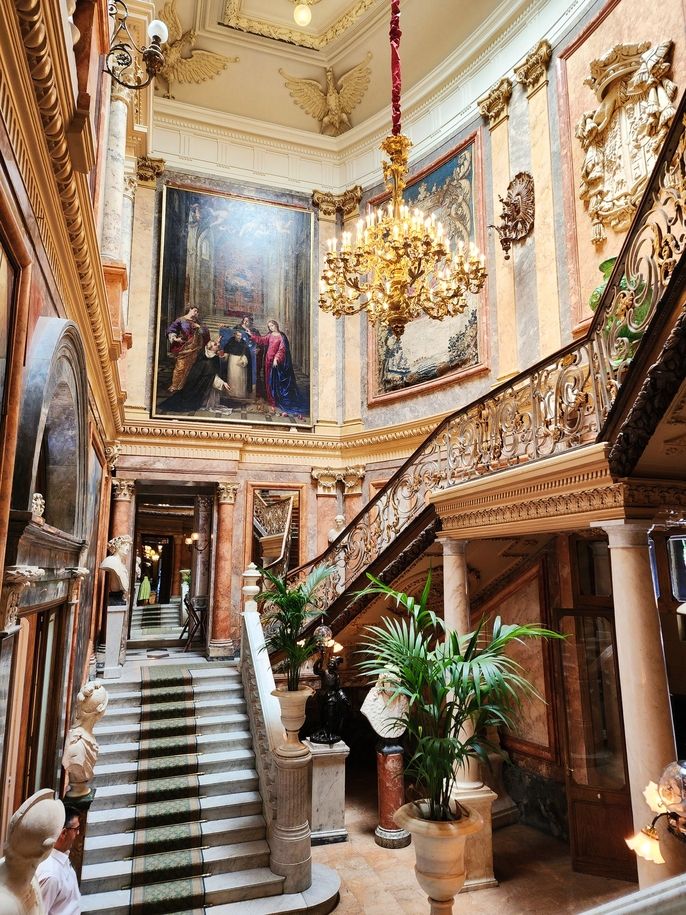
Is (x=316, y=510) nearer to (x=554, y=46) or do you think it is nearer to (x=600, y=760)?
(x=600, y=760)

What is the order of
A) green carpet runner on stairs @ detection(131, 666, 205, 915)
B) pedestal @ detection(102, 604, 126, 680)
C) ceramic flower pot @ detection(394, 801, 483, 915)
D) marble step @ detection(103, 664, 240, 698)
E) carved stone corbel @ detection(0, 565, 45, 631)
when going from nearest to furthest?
carved stone corbel @ detection(0, 565, 45, 631) → ceramic flower pot @ detection(394, 801, 483, 915) → green carpet runner on stairs @ detection(131, 666, 205, 915) → marble step @ detection(103, 664, 240, 698) → pedestal @ detection(102, 604, 126, 680)

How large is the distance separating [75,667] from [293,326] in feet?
27.5

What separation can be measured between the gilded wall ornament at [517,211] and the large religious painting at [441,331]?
2.34 feet

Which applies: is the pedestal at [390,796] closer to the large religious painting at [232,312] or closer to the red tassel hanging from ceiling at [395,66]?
the large religious painting at [232,312]

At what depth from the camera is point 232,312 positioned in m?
12.2

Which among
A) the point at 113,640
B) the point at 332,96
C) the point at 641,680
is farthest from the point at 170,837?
the point at 332,96

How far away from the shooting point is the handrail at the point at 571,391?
3.47 m

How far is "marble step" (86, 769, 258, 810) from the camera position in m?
6.21

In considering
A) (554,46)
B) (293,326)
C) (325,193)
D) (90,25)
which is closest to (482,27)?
(554,46)

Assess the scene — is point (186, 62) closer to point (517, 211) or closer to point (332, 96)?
point (332, 96)

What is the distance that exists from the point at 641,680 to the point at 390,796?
4136mm

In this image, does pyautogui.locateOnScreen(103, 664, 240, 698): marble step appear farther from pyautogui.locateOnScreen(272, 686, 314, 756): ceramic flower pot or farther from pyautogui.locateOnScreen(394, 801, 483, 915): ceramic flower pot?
pyautogui.locateOnScreen(394, 801, 483, 915): ceramic flower pot

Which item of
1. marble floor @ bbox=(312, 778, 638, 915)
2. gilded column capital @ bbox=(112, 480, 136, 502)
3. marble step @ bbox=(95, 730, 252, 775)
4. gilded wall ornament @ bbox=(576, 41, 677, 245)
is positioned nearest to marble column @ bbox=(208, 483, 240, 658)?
gilded column capital @ bbox=(112, 480, 136, 502)

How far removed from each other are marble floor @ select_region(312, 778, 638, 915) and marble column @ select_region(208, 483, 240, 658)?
4006 mm
